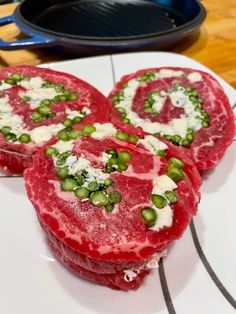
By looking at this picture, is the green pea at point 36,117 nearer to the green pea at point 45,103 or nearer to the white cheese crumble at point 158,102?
the green pea at point 45,103

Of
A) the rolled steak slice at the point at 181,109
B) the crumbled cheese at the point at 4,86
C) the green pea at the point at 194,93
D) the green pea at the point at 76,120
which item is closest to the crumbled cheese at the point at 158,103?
the rolled steak slice at the point at 181,109

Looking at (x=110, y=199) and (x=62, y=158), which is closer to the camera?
(x=110, y=199)

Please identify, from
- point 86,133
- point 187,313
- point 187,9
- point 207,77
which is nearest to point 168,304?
point 187,313

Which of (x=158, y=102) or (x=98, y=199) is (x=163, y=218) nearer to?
(x=98, y=199)

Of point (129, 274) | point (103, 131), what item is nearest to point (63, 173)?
point (103, 131)

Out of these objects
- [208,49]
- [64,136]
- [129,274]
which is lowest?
[208,49]

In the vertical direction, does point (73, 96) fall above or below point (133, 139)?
below

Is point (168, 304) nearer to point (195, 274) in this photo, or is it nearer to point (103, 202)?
point (195, 274)
